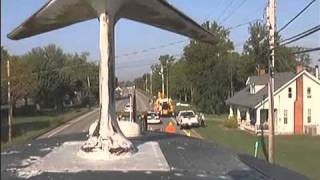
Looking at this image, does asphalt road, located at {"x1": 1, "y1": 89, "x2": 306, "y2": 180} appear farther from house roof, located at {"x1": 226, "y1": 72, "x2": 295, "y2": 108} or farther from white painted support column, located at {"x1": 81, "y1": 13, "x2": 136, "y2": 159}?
house roof, located at {"x1": 226, "y1": 72, "x2": 295, "y2": 108}

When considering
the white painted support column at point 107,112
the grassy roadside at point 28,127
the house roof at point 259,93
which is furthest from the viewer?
the house roof at point 259,93

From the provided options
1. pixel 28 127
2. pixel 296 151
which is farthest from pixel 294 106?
pixel 28 127

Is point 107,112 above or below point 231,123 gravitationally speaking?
above

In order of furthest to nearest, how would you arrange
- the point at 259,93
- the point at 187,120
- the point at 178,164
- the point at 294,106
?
1. the point at 259,93
2. the point at 187,120
3. the point at 294,106
4. the point at 178,164

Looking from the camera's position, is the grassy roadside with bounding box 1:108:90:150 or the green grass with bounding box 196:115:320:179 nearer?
the grassy roadside with bounding box 1:108:90:150

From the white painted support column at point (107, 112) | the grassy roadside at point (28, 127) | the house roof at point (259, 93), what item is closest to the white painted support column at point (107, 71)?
the white painted support column at point (107, 112)

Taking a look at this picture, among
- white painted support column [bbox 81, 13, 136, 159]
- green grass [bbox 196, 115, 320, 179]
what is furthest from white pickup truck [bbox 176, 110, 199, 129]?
white painted support column [bbox 81, 13, 136, 159]

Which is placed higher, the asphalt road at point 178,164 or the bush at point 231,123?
the asphalt road at point 178,164

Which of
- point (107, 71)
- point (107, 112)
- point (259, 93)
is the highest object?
point (259, 93)

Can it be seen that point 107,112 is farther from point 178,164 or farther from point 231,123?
point 231,123

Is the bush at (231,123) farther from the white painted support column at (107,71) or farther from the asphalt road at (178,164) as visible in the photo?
the white painted support column at (107,71)

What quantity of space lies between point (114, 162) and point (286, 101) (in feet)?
224

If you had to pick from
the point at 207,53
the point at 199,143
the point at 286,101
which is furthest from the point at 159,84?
the point at 199,143

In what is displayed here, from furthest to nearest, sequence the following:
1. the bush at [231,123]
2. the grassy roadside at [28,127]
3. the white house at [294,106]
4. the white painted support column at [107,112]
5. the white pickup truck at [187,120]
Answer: the bush at [231,123] < the white pickup truck at [187,120] < the white house at [294,106] < the white painted support column at [107,112] < the grassy roadside at [28,127]
